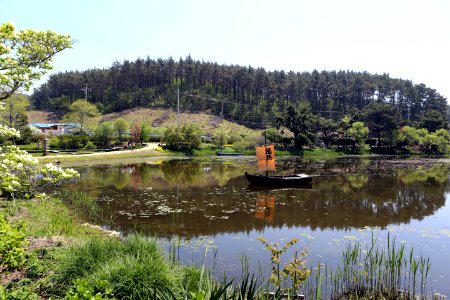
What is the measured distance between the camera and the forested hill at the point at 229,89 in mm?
118375

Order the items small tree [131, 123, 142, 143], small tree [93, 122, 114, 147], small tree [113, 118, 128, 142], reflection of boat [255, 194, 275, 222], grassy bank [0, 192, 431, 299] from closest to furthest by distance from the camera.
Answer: grassy bank [0, 192, 431, 299]
reflection of boat [255, 194, 275, 222]
small tree [93, 122, 114, 147]
small tree [113, 118, 128, 142]
small tree [131, 123, 142, 143]

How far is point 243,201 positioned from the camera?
27938 millimetres

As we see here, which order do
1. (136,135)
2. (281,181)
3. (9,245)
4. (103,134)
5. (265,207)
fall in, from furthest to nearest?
1. (136,135)
2. (103,134)
3. (281,181)
4. (265,207)
5. (9,245)

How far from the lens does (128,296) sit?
7645mm

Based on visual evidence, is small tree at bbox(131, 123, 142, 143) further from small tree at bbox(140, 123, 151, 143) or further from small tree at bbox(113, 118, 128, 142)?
small tree at bbox(113, 118, 128, 142)

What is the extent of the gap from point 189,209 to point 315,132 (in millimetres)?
65753

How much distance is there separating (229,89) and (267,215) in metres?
A: 105

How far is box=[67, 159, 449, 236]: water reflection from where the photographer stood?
69.4 feet

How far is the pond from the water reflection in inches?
2.6

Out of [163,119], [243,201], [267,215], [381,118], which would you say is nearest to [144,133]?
[163,119]

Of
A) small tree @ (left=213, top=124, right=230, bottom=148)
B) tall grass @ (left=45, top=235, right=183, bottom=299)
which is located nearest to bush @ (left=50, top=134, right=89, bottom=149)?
small tree @ (left=213, top=124, right=230, bottom=148)

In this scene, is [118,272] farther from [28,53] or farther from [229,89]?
[229,89]

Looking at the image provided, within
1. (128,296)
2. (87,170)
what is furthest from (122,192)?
(128,296)

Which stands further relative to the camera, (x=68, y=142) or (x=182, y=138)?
(x=182, y=138)
